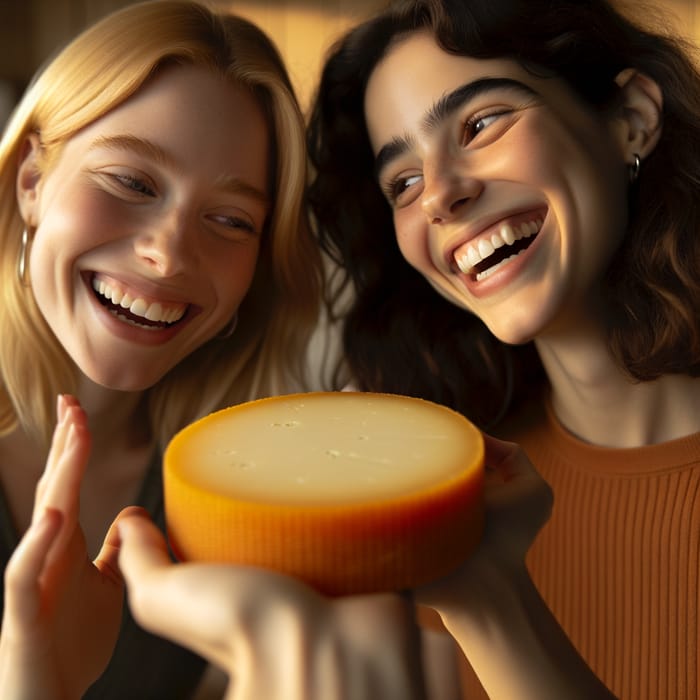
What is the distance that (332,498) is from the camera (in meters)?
0.36

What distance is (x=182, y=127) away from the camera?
27.4 inches

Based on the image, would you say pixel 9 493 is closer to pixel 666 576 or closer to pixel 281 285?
pixel 281 285

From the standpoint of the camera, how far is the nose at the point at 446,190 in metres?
0.69

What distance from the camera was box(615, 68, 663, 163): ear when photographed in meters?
0.76

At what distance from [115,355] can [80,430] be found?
0.27 metres

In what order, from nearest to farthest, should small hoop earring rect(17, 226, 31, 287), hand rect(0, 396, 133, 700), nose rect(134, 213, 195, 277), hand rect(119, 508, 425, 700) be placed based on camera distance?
hand rect(119, 508, 425, 700) → hand rect(0, 396, 133, 700) → nose rect(134, 213, 195, 277) → small hoop earring rect(17, 226, 31, 287)

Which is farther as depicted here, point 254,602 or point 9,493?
point 9,493

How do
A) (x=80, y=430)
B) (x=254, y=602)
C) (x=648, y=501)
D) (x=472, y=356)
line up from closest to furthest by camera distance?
1. (x=254, y=602)
2. (x=80, y=430)
3. (x=648, y=501)
4. (x=472, y=356)

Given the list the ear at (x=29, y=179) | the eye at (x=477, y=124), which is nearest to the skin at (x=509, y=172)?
the eye at (x=477, y=124)

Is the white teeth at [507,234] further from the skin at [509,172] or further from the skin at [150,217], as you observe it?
the skin at [150,217]

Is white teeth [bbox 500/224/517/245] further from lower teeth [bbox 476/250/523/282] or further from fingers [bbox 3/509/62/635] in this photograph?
fingers [bbox 3/509/62/635]

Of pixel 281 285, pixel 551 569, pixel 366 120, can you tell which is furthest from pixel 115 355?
pixel 551 569

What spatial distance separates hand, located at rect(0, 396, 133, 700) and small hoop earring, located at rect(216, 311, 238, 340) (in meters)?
0.37

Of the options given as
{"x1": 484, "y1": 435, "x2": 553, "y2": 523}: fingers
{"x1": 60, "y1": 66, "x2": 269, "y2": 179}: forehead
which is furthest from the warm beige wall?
{"x1": 484, "y1": 435, "x2": 553, "y2": 523}: fingers
